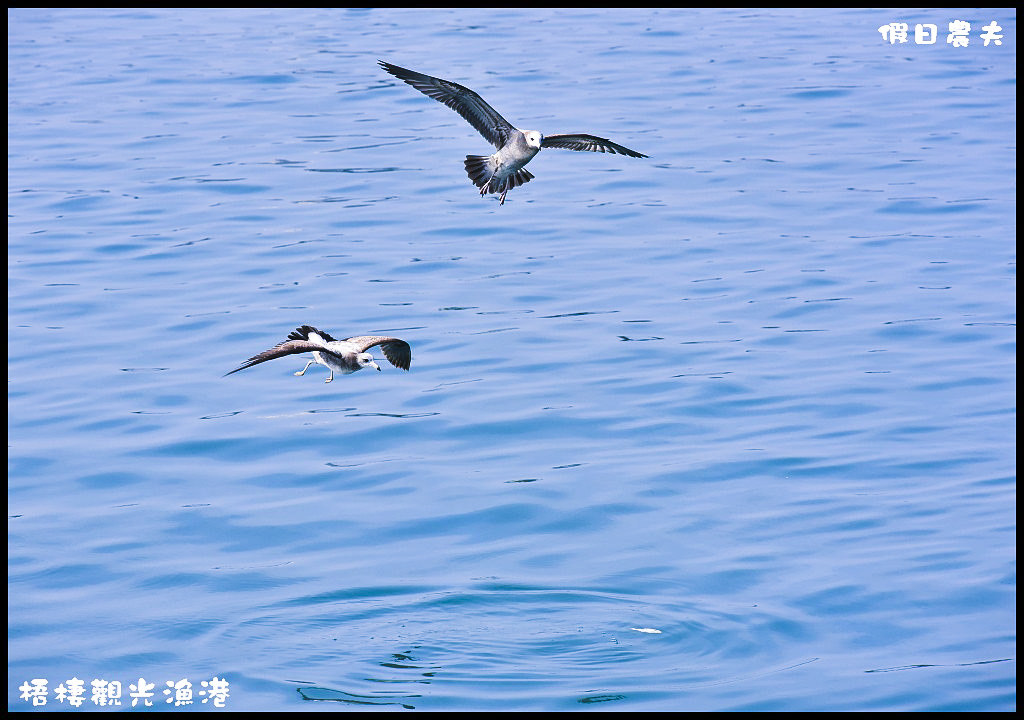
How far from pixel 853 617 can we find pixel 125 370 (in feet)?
23.8

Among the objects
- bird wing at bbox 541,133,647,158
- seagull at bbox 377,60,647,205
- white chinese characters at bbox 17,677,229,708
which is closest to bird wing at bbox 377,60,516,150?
seagull at bbox 377,60,647,205

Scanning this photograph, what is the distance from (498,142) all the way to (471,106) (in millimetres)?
376

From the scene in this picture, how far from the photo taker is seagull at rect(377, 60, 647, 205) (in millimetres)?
11086

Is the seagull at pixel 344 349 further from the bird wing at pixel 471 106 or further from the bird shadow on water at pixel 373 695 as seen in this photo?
the bird shadow on water at pixel 373 695

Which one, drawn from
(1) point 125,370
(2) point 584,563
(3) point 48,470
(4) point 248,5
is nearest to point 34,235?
(1) point 125,370

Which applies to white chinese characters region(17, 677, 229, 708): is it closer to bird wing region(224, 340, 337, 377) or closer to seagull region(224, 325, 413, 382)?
seagull region(224, 325, 413, 382)

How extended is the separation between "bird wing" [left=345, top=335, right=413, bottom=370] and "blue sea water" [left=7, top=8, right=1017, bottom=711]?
1921 mm

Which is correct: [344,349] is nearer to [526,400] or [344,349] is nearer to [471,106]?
[471,106]

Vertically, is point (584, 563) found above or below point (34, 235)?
below

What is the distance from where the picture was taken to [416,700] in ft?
33.5

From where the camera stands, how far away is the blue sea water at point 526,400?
426 inches

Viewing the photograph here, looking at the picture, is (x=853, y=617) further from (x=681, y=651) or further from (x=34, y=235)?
(x=34, y=235)

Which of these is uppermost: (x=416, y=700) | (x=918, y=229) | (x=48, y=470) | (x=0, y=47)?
(x=0, y=47)

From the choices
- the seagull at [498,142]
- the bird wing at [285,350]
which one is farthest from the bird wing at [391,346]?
the seagull at [498,142]
